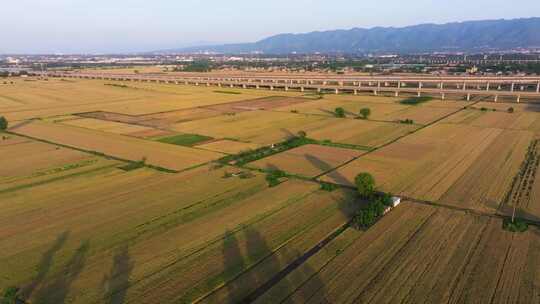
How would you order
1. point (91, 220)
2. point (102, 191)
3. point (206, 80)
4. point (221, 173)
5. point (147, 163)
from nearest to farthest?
point (91, 220) → point (102, 191) → point (221, 173) → point (147, 163) → point (206, 80)

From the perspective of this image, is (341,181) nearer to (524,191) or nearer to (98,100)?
(524,191)

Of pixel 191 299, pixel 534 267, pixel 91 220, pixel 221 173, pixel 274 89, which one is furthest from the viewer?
pixel 274 89

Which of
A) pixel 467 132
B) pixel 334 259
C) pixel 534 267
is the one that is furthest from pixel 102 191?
pixel 467 132

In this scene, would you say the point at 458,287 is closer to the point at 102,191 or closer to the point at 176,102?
the point at 102,191

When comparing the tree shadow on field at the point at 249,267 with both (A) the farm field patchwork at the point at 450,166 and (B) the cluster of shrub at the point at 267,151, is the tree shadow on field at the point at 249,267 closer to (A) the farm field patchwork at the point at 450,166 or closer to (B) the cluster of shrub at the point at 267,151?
(A) the farm field patchwork at the point at 450,166

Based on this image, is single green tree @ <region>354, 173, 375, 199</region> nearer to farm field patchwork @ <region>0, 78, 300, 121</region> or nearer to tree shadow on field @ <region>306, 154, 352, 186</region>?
tree shadow on field @ <region>306, 154, 352, 186</region>

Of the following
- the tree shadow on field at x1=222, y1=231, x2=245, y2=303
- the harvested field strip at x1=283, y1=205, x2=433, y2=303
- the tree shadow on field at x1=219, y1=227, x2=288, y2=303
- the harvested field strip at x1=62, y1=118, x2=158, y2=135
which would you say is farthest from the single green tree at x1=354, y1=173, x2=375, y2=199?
the harvested field strip at x1=62, y1=118, x2=158, y2=135

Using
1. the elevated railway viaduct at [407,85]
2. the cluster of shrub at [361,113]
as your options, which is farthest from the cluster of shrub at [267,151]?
the elevated railway viaduct at [407,85]

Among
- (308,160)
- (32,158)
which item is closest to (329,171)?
(308,160)
